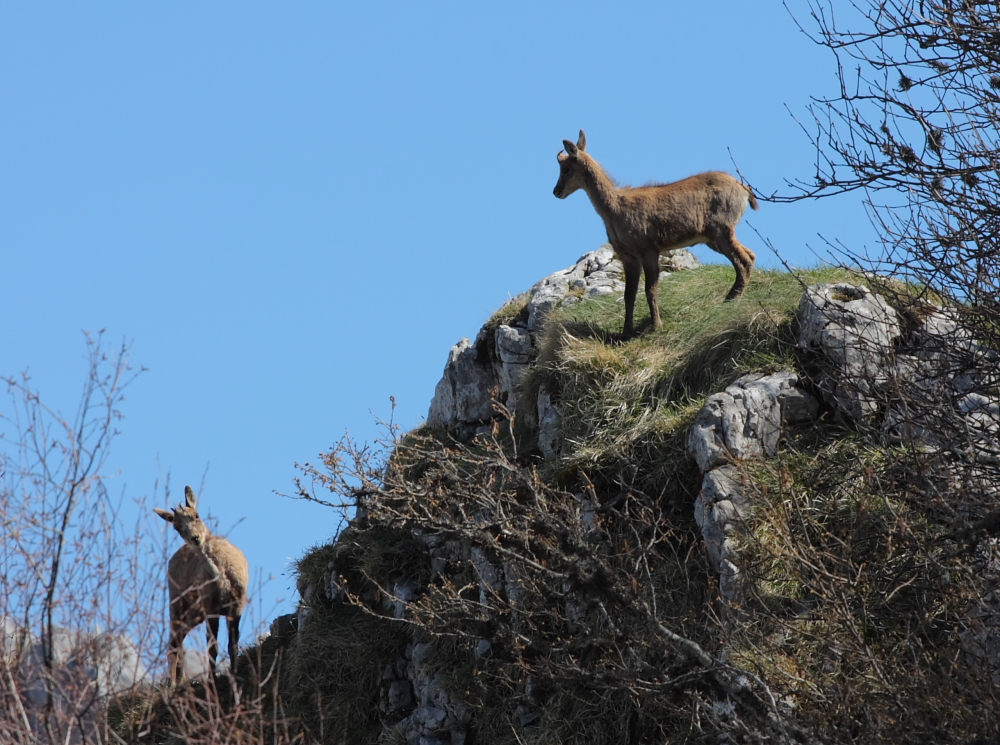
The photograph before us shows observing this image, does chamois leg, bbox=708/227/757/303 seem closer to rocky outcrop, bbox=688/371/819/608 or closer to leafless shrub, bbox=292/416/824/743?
rocky outcrop, bbox=688/371/819/608

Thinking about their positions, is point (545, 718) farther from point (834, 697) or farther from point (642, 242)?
point (642, 242)

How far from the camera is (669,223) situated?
11.5 meters

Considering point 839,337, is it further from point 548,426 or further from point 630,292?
point 548,426

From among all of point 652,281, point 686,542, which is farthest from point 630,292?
point 686,542

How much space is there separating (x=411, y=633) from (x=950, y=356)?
5375 mm

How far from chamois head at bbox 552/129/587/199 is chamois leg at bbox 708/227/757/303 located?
1.54 meters

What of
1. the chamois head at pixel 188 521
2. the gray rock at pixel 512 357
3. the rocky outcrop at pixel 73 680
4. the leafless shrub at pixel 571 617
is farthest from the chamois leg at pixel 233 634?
the rocky outcrop at pixel 73 680

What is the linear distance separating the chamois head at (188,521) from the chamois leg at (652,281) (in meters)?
4.87

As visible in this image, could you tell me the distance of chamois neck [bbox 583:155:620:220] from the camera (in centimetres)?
1178

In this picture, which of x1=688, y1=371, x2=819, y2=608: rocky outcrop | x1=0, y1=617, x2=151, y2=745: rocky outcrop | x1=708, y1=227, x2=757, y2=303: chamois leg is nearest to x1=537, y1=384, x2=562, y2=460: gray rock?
x1=688, y1=371, x2=819, y2=608: rocky outcrop

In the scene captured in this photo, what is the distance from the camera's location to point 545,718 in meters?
8.90

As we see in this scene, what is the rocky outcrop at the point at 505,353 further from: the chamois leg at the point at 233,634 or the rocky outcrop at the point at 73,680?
the rocky outcrop at the point at 73,680

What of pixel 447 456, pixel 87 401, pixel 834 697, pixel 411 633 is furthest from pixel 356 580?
pixel 834 697

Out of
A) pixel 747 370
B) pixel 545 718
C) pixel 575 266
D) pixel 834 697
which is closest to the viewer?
pixel 834 697
